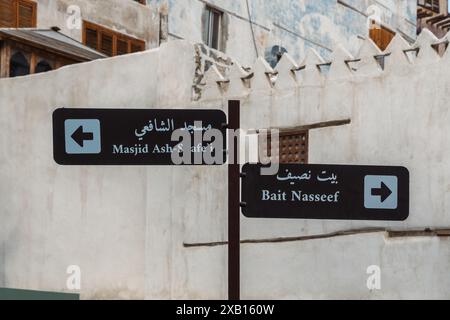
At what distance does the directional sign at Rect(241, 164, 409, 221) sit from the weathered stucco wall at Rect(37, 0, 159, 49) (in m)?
11.8

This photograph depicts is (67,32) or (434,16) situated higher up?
(434,16)

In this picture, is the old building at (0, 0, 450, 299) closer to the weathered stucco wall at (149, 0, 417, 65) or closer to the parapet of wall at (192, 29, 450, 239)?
the parapet of wall at (192, 29, 450, 239)

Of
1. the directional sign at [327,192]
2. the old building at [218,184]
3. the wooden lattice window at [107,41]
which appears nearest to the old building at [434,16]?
the wooden lattice window at [107,41]

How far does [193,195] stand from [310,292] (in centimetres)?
225

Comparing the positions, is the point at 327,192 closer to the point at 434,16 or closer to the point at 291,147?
the point at 291,147

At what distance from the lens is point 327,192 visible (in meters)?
6.67

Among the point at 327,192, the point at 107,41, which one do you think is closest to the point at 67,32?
the point at 107,41

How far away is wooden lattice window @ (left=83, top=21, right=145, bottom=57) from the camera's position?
18.4 m

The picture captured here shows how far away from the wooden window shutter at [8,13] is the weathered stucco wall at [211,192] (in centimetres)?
240

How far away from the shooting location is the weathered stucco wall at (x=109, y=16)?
1778cm

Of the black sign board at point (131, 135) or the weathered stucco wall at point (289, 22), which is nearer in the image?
the black sign board at point (131, 135)

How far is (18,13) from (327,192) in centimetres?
1178

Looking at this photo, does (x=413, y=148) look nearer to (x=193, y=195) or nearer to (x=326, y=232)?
(x=326, y=232)

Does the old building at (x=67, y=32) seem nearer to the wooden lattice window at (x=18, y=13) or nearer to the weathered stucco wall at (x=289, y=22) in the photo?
the wooden lattice window at (x=18, y=13)
